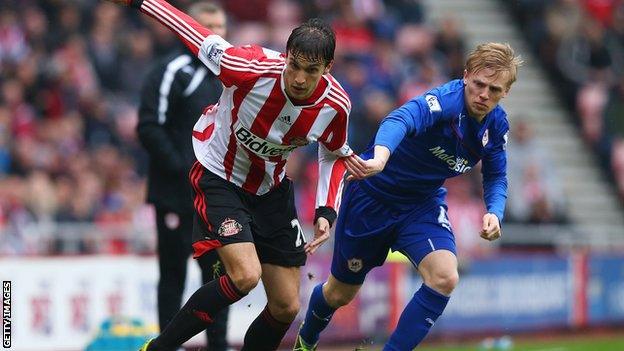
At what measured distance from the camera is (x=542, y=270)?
57.3 ft

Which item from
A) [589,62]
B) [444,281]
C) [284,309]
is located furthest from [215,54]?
[589,62]

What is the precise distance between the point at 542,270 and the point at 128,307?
6524 millimetres

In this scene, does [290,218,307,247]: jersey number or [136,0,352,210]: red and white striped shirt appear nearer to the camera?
[136,0,352,210]: red and white striped shirt

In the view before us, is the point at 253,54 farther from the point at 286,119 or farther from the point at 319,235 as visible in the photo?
the point at 319,235

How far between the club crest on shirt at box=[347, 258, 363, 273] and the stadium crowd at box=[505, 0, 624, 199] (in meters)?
13.5

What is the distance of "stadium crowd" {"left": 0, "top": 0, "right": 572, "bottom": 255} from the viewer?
567 inches

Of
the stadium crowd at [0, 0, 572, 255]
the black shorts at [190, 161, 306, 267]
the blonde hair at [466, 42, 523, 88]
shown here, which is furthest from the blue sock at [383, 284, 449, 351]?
the stadium crowd at [0, 0, 572, 255]

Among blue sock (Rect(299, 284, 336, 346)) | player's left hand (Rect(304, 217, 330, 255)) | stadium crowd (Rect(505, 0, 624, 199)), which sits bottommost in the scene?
blue sock (Rect(299, 284, 336, 346))

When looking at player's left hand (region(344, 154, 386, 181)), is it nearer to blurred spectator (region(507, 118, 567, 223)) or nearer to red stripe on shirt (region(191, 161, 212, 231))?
red stripe on shirt (region(191, 161, 212, 231))

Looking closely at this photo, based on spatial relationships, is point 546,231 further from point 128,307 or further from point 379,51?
point 128,307

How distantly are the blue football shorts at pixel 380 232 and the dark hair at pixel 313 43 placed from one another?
165 cm

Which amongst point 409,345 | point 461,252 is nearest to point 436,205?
point 409,345

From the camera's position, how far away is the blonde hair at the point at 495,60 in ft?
27.6

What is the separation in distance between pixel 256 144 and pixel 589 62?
15.5m
